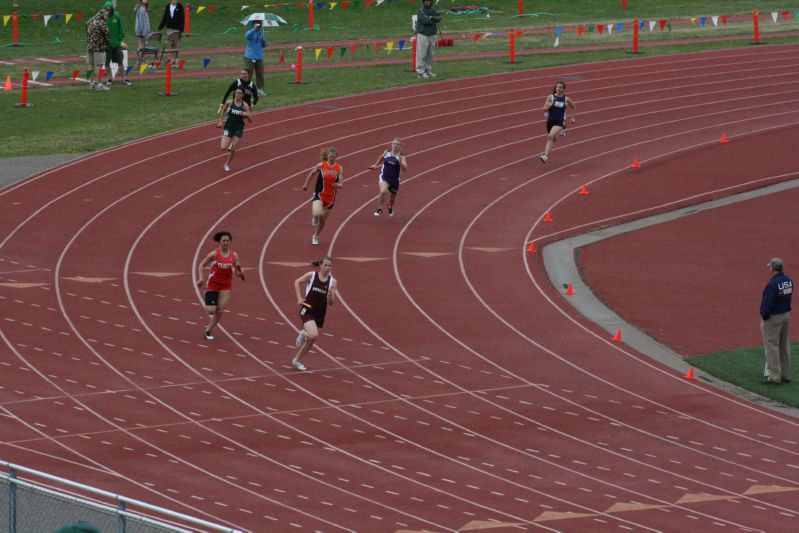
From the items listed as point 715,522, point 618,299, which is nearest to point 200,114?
point 618,299

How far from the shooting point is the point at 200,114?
110ft

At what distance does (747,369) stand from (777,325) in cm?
90

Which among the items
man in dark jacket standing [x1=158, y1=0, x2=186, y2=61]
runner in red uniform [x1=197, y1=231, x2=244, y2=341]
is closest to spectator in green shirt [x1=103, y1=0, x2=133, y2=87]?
Result: man in dark jacket standing [x1=158, y1=0, x2=186, y2=61]

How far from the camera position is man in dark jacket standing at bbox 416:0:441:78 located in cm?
3597

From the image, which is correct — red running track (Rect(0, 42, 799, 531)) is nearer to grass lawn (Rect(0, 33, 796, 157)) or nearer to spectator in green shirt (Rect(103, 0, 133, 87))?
grass lawn (Rect(0, 33, 796, 157))

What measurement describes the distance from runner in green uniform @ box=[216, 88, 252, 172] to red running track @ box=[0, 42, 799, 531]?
69 cm

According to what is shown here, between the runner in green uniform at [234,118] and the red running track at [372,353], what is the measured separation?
69 centimetres

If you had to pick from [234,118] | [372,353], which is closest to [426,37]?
[234,118]

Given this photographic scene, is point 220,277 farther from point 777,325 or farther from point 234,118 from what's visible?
point 234,118

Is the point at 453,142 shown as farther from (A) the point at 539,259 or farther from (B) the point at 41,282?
(B) the point at 41,282

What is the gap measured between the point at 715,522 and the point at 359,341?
6.94 meters

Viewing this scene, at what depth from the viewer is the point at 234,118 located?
28.2 meters

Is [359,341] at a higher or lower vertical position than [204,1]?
lower

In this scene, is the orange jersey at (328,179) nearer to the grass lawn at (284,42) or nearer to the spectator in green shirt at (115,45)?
the grass lawn at (284,42)
